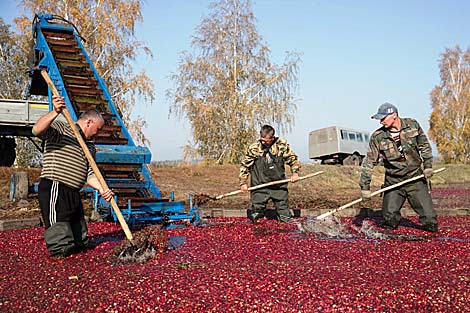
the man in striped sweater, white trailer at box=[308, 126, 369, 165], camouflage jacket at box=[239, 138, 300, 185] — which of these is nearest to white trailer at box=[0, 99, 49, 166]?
camouflage jacket at box=[239, 138, 300, 185]

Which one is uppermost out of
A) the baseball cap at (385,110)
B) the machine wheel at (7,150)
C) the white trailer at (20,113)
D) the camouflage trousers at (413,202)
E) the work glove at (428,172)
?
the white trailer at (20,113)

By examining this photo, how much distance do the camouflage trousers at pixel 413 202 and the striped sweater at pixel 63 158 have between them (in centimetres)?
414

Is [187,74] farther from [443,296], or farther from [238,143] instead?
[443,296]

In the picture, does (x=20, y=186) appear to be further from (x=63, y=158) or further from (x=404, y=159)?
(x=404, y=159)

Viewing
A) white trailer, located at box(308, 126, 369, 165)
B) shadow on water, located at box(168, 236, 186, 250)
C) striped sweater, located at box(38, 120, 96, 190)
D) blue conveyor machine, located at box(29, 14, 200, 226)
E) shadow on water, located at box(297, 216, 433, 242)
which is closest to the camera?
striped sweater, located at box(38, 120, 96, 190)

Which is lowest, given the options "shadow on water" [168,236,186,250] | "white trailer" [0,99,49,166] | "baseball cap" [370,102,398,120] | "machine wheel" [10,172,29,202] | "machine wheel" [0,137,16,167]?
"shadow on water" [168,236,186,250]

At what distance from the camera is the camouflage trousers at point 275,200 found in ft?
25.0

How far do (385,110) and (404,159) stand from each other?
2.41 ft

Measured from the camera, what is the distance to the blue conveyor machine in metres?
7.02

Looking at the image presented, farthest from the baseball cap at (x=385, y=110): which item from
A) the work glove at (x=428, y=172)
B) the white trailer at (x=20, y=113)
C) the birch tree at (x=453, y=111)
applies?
the birch tree at (x=453, y=111)

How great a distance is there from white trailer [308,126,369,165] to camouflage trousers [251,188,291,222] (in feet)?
73.3

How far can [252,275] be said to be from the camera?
3949 millimetres

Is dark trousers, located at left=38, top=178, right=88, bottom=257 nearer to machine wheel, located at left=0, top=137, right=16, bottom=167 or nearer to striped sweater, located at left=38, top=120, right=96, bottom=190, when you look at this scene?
striped sweater, located at left=38, top=120, right=96, bottom=190

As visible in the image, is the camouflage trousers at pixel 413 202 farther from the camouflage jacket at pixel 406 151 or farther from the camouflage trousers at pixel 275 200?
the camouflage trousers at pixel 275 200
